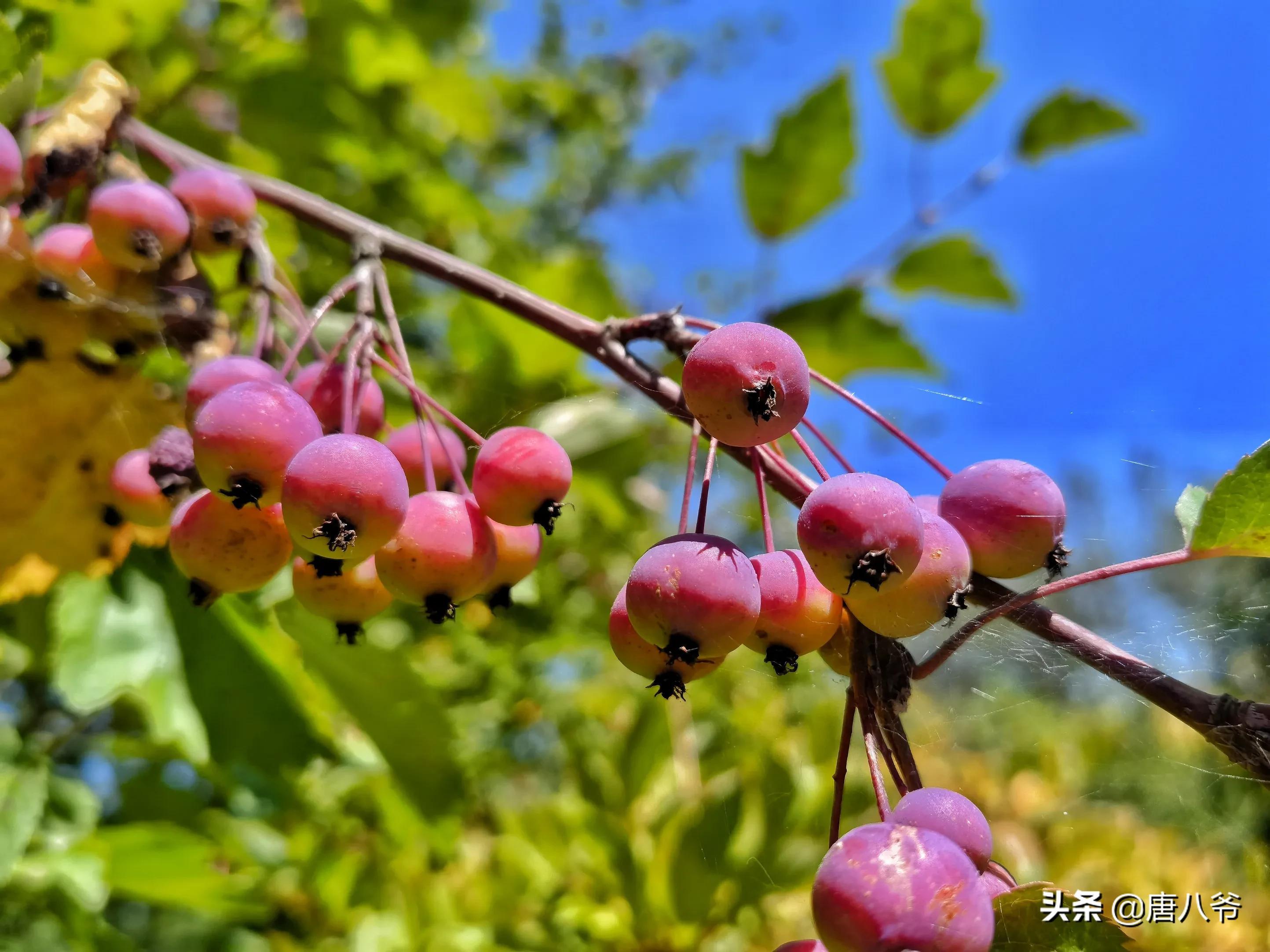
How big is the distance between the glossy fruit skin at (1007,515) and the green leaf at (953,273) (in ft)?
4.59

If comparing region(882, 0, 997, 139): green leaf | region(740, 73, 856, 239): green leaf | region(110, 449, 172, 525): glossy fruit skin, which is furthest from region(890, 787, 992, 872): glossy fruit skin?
region(882, 0, 997, 139): green leaf

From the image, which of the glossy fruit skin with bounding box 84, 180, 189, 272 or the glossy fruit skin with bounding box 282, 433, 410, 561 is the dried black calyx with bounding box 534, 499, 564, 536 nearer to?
the glossy fruit skin with bounding box 282, 433, 410, 561

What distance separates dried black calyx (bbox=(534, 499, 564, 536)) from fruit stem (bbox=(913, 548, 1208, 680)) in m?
0.40

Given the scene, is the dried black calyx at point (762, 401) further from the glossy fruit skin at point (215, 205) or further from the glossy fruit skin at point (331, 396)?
the glossy fruit skin at point (215, 205)

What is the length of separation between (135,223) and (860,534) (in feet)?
3.30

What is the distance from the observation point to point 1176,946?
1.19 meters

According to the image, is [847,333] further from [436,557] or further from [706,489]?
[436,557]

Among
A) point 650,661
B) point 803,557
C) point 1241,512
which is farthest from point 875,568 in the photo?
point 1241,512

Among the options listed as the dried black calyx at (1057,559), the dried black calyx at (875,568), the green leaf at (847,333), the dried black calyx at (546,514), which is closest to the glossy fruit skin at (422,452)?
the dried black calyx at (546,514)

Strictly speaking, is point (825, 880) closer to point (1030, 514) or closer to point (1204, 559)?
point (1030, 514)

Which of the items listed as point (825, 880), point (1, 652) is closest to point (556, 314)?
point (825, 880)

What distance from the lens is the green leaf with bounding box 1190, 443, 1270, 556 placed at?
2.68 feet

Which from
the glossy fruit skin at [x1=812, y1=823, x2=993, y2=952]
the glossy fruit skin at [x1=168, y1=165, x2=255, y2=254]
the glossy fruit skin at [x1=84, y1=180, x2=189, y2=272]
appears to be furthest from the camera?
the glossy fruit skin at [x1=168, y1=165, x2=255, y2=254]

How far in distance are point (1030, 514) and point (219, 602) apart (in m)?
1.23
